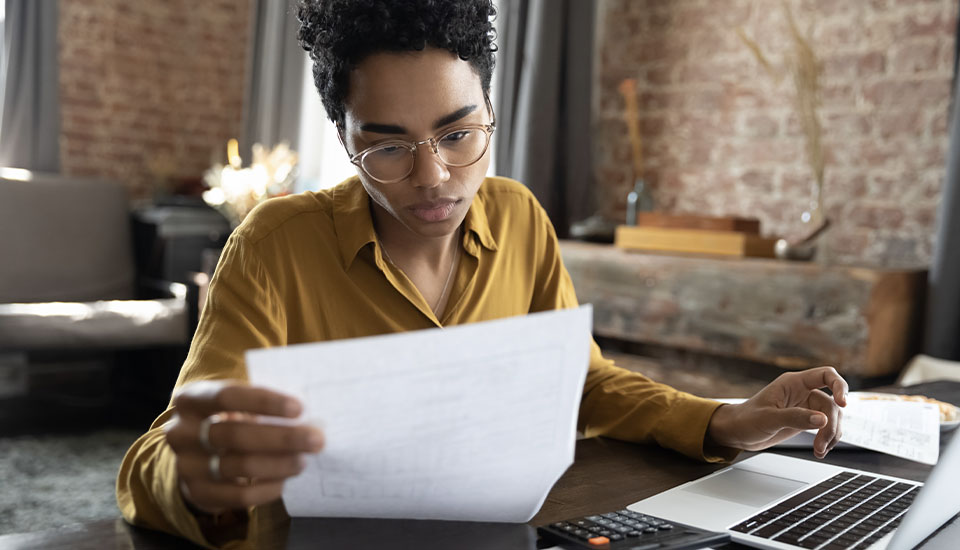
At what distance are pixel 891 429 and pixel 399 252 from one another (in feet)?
2.28

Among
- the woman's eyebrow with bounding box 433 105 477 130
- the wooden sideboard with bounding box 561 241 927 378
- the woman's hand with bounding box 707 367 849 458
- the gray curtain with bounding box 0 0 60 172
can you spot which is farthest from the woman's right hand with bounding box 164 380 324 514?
the gray curtain with bounding box 0 0 60 172

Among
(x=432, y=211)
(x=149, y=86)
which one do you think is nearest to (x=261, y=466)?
(x=432, y=211)

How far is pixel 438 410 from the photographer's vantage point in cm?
65

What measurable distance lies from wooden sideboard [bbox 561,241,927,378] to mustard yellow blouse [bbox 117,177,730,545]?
4.41 feet

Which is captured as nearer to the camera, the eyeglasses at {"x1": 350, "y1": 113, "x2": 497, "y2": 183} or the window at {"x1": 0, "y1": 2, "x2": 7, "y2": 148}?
the eyeglasses at {"x1": 350, "y1": 113, "x2": 497, "y2": 183}

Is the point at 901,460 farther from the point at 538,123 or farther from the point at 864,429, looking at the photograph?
the point at 538,123

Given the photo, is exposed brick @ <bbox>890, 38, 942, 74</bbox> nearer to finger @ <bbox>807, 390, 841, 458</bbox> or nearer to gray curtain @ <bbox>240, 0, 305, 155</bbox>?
finger @ <bbox>807, 390, 841, 458</bbox>

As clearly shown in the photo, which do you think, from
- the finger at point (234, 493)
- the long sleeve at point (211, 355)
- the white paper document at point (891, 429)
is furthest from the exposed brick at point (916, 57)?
the finger at point (234, 493)

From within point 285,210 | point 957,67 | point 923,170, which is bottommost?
point 285,210

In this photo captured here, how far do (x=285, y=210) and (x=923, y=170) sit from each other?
7.76ft

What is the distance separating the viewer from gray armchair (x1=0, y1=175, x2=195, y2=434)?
3402mm

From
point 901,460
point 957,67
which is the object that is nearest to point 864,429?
point 901,460

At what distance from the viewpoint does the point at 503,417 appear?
0.67 metres

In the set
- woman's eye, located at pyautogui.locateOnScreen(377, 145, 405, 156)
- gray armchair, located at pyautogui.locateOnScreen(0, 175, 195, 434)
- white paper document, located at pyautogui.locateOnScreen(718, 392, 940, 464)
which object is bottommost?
gray armchair, located at pyautogui.locateOnScreen(0, 175, 195, 434)
